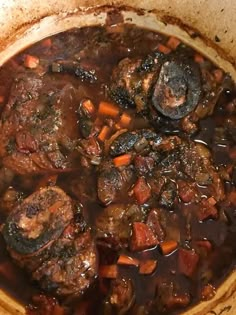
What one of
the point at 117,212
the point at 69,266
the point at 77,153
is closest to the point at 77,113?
the point at 77,153

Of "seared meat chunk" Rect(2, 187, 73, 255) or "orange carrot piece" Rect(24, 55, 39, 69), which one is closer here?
"seared meat chunk" Rect(2, 187, 73, 255)

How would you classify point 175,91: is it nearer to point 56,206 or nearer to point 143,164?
point 143,164

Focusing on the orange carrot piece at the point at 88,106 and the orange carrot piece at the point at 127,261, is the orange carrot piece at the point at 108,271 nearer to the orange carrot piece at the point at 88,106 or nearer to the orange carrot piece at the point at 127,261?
the orange carrot piece at the point at 127,261

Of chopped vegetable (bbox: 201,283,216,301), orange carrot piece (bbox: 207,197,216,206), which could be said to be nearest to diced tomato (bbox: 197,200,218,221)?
orange carrot piece (bbox: 207,197,216,206)

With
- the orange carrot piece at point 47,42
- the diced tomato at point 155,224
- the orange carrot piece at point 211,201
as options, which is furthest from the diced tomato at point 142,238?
the orange carrot piece at point 47,42

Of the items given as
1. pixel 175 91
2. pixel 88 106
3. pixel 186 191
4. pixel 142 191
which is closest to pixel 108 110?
pixel 88 106

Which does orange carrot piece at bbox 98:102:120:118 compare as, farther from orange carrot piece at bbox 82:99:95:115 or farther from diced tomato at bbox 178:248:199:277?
diced tomato at bbox 178:248:199:277
